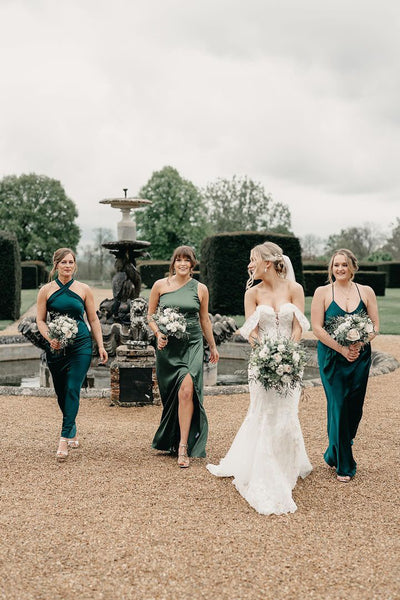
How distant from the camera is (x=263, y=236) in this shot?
19891mm

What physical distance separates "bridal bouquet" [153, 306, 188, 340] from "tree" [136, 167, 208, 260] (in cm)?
4185

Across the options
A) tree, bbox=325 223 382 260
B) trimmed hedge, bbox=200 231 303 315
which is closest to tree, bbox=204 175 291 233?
tree, bbox=325 223 382 260

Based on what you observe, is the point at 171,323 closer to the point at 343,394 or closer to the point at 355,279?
the point at 343,394

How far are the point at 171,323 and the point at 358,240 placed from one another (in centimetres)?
5992

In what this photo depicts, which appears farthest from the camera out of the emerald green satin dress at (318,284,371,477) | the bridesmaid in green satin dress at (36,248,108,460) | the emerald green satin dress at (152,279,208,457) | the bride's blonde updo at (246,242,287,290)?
the bridesmaid in green satin dress at (36,248,108,460)

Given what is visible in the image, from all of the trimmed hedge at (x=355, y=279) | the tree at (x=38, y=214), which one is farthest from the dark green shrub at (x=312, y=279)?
the tree at (x=38, y=214)

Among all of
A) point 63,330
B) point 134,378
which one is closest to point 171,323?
point 63,330

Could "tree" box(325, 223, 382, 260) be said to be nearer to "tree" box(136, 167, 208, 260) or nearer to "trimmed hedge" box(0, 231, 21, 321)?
"tree" box(136, 167, 208, 260)

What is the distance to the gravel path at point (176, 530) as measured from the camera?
10.3 ft

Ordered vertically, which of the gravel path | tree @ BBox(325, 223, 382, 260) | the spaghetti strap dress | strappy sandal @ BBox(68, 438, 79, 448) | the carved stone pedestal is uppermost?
tree @ BBox(325, 223, 382, 260)

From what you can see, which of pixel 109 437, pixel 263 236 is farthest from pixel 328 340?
pixel 263 236

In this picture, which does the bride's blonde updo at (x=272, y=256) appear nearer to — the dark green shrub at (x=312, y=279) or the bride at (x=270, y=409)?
the bride at (x=270, y=409)

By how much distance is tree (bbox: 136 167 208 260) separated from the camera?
47250 mm

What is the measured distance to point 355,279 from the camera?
26953 mm
